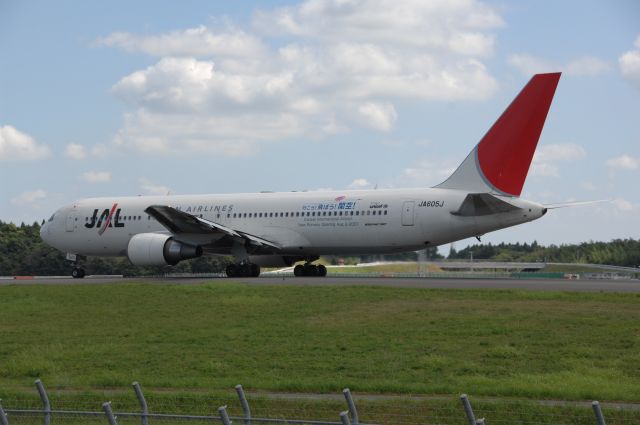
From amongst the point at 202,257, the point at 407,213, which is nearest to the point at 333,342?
the point at 407,213

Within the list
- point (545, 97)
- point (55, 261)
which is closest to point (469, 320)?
point (545, 97)

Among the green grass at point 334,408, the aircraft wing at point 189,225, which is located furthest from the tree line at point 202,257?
the green grass at point 334,408

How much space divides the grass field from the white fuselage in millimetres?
6989

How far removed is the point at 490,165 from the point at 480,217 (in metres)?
2.26

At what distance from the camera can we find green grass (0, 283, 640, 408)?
19344mm

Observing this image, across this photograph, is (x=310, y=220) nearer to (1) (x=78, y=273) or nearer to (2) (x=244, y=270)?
(2) (x=244, y=270)

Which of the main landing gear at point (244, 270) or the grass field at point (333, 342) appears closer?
the grass field at point (333, 342)

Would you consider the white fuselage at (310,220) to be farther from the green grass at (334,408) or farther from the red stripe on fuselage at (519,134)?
the green grass at (334,408)

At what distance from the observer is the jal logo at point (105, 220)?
47.6 m

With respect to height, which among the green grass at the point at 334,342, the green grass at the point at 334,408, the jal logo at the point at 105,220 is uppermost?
the jal logo at the point at 105,220

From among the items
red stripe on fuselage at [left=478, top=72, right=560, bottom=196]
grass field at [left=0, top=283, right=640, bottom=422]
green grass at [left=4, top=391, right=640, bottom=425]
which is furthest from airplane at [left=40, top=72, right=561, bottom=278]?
green grass at [left=4, top=391, right=640, bottom=425]

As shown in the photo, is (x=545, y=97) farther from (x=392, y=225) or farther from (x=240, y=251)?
(x=240, y=251)

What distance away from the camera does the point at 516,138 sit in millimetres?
38500

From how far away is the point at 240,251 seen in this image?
143 ft
